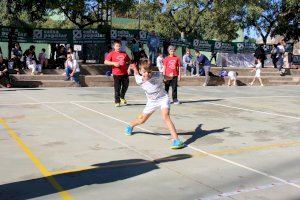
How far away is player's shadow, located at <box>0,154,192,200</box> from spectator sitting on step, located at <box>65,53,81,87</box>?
13.2 m

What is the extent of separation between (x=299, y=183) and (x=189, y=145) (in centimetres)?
245

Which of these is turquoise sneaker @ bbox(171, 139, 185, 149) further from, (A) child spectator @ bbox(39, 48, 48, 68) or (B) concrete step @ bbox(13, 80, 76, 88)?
(A) child spectator @ bbox(39, 48, 48, 68)

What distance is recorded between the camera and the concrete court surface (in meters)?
5.45

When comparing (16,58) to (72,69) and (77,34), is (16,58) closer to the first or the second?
(72,69)

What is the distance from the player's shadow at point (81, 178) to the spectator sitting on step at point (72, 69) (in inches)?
518

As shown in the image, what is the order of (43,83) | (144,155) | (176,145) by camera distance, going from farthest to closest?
(43,83)
(176,145)
(144,155)

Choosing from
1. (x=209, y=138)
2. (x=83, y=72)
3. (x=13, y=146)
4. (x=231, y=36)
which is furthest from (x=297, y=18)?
(x=13, y=146)

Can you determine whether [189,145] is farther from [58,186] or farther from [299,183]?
[58,186]

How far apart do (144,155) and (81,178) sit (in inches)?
59.3

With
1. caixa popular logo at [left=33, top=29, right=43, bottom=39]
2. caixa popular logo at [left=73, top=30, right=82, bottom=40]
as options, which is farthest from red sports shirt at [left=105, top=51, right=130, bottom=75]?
caixa popular logo at [left=73, top=30, right=82, bottom=40]

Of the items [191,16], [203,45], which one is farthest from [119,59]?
[191,16]

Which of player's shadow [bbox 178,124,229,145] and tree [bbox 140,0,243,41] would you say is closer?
player's shadow [bbox 178,124,229,145]

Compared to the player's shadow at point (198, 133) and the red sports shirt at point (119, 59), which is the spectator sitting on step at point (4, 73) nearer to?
the red sports shirt at point (119, 59)

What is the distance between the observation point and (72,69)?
773 inches
